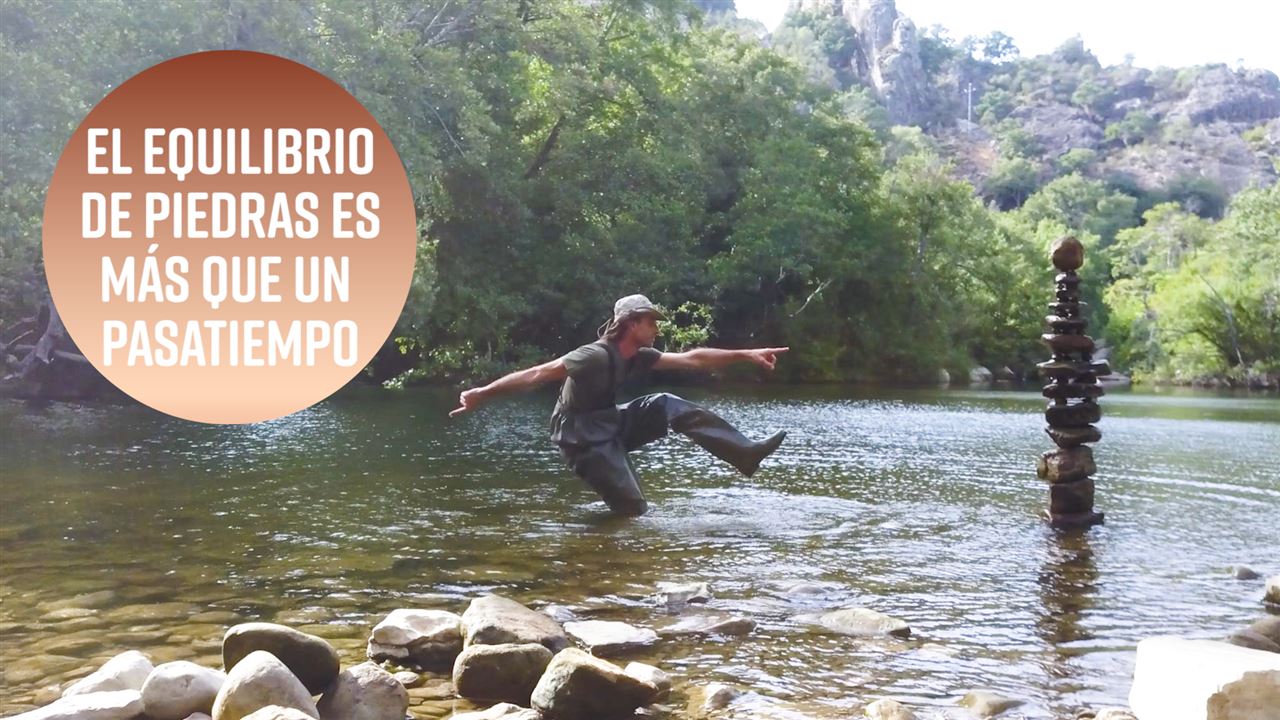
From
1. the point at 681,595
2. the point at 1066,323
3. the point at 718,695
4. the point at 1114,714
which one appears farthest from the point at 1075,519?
the point at 718,695

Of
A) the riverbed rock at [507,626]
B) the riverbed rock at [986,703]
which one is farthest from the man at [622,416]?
the riverbed rock at [986,703]

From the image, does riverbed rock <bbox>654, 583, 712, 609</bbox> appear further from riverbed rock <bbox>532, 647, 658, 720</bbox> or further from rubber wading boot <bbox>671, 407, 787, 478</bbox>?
rubber wading boot <bbox>671, 407, 787, 478</bbox>

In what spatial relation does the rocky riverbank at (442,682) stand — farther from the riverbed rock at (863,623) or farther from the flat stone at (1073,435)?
the flat stone at (1073,435)

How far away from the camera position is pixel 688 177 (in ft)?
171

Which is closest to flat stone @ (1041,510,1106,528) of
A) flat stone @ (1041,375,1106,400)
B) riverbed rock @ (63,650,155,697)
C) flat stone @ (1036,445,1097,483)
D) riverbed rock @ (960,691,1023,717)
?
flat stone @ (1036,445,1097,483)

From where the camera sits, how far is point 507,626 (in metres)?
6.29

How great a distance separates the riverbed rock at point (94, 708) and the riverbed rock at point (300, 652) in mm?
696

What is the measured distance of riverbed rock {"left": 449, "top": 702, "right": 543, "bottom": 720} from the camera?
5191 millimetres

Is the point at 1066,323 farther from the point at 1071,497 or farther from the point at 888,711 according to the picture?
the point at 888,711

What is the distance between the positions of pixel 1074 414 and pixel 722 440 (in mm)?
3621

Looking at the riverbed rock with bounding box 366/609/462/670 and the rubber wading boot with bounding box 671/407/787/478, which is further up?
the rubber wading boot with bounding box 671/407/787/478

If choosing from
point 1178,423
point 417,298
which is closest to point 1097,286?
point 1178,423

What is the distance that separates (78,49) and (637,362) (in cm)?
2279

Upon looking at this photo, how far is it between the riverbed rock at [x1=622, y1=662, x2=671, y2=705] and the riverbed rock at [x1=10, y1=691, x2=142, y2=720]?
2.39 metres
